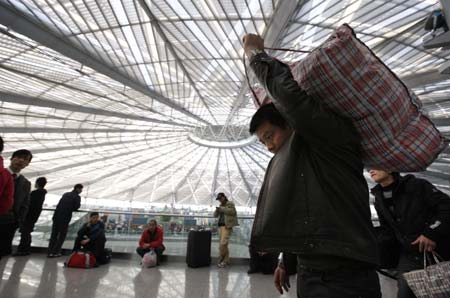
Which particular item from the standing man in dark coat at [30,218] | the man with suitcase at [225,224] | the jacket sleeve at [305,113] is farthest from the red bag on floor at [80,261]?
the jacket sleeve at [305,113]

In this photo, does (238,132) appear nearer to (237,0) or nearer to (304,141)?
(237,0)

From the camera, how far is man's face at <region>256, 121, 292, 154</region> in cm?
192

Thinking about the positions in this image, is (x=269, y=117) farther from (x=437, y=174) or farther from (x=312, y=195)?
(x=437, y=174)

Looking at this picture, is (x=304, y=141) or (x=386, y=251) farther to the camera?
(x=386, y=251)

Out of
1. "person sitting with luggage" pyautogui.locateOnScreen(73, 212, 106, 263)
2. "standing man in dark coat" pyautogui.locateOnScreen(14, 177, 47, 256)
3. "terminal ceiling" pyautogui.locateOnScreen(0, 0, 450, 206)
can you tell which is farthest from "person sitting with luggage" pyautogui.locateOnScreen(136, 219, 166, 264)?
"terminal ceiling" pyautogui.locateOnScreen(0, 0, 450, 206)

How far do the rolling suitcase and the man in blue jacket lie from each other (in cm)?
787

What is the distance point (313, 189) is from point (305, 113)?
0.41m

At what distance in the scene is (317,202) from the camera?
152cm

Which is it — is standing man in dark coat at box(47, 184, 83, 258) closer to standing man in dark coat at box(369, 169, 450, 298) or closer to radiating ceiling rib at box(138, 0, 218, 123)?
standing man in dark coat at box(369, 169, 450, 298)

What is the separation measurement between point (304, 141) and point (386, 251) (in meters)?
2.39

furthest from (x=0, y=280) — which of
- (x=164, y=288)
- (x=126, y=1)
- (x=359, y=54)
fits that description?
(x=126, y=1)

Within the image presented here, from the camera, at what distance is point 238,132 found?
44844 mm

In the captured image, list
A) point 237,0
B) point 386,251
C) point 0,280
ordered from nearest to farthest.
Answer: point 386,251, point 0,280, point 237,0

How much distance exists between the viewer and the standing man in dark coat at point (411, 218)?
280cm
